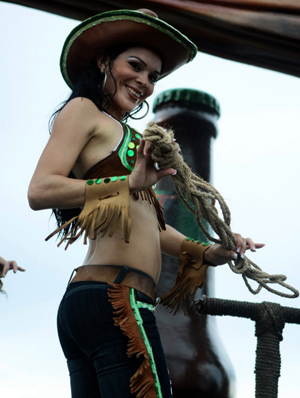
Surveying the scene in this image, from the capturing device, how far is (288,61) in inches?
123

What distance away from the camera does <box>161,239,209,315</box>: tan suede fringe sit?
4.99 feet

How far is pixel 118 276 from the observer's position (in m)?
1.24

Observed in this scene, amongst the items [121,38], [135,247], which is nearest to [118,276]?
[135,247]

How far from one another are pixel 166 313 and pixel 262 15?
1.61 metres

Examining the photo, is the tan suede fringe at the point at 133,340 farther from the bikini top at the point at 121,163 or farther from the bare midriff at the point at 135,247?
the bikini top at the point at 121,163

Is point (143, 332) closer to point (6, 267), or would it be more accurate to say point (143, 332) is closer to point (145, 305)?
point (145, 305)

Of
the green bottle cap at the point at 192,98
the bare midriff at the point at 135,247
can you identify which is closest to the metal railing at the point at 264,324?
the bare midriff at the point at 135,247

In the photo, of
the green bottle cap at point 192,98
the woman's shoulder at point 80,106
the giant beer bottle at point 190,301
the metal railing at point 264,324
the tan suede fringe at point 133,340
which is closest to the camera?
the tan suede fringe at point 133,340

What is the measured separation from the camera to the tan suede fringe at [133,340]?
1.14 metres

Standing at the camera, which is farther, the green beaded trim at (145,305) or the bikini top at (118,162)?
the bikini top at (118,162)

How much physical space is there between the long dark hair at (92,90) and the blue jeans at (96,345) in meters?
0.24

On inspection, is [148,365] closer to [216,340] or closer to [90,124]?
[90,124]

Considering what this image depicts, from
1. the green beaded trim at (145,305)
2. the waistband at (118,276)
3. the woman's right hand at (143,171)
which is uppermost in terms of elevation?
the woman's right hand at (143,171)

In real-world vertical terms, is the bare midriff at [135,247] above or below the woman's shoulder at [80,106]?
below
